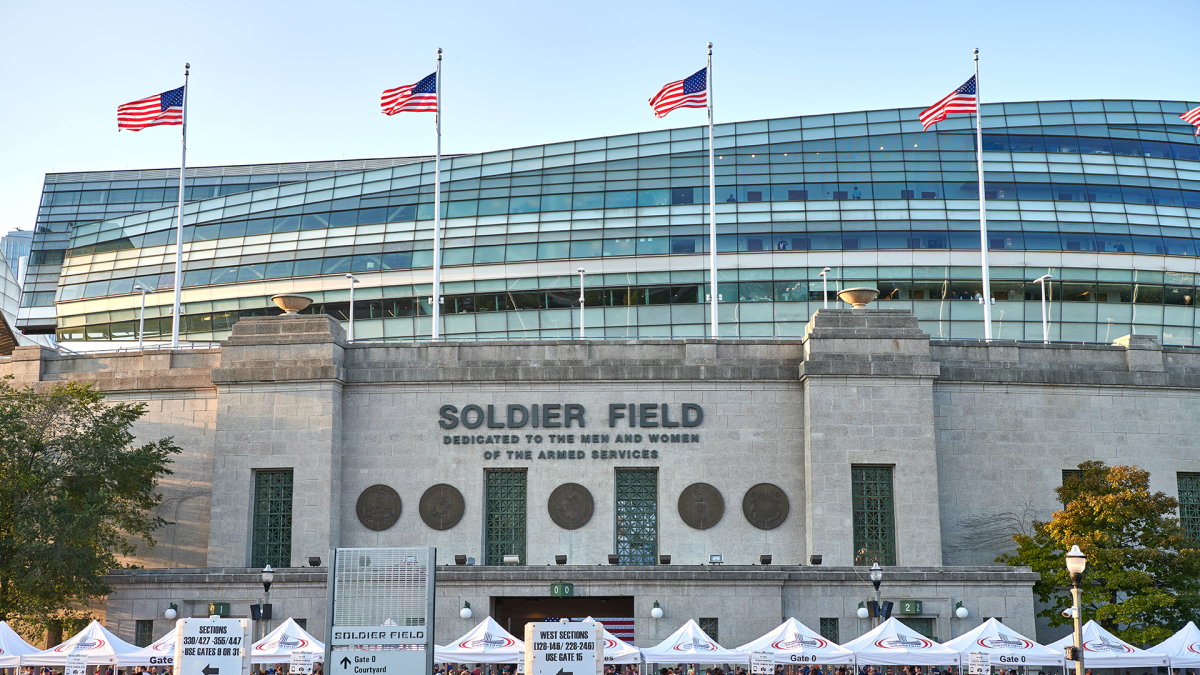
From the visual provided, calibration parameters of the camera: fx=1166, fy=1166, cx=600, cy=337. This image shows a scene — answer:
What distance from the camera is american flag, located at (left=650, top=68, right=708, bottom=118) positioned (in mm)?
42438

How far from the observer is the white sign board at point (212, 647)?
2184 centimetres

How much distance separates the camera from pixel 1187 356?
37.0 meters

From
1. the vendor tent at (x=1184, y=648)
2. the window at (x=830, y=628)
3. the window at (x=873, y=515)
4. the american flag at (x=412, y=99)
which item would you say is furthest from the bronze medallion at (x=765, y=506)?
the american flag at (x=412, y=99)

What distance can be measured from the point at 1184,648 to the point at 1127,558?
3.59 m

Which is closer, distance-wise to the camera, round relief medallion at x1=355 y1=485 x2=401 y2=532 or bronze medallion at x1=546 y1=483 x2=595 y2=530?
bronze medallion at x1=546 y1=483 x2=595 y2=530

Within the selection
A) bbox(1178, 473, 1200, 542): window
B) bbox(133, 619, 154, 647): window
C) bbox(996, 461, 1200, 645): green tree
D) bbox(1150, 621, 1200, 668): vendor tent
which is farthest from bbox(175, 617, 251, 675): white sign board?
bbox(1178, 473, 1200, 542): window

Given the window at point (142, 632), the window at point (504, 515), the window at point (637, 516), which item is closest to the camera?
the window at point (142, 632)

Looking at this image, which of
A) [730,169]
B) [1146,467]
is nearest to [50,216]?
[730,169]

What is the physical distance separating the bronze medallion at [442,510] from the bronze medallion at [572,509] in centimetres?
269

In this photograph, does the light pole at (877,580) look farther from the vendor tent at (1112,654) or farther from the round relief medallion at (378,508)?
the round relief medallion at (378,508)

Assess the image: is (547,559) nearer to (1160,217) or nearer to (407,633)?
(407,633)

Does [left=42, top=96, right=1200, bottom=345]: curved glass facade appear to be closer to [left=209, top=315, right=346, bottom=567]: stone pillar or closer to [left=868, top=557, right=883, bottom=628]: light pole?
[left=209, top=315, right=346, bottom=567]: stone pillar

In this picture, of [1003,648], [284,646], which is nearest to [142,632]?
[284,646]

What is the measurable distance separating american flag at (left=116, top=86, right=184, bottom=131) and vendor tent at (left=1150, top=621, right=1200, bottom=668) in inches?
1475
